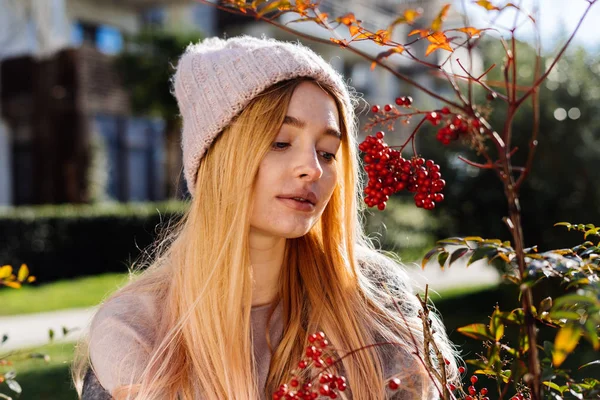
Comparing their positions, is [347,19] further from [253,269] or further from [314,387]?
[253,269]

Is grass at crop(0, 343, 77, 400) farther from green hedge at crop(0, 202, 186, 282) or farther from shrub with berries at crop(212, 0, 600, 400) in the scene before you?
shrub with berries at crop(212, 0, 600, 400)

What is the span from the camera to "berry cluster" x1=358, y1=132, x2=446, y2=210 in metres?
1.48

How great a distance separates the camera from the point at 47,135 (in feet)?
42.9

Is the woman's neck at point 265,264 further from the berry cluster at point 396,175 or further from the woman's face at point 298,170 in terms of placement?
the berry cluster at point 396,175

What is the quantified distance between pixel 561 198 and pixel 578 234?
0.55m

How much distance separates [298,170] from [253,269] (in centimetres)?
46

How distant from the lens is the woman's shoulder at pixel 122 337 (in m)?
2.07

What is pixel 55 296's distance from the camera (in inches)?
352

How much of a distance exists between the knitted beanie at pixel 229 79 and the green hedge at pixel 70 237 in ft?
24.0

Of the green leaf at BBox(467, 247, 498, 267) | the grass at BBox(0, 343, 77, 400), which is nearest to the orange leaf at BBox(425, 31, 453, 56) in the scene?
the green leaf at BBox(467, 247, 498, 267)

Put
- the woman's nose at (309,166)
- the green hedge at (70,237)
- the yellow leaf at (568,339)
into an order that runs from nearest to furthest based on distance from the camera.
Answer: the yellow leaf at (568,339) < the woman's nose at (309,166) < the green hedge at (70,237)

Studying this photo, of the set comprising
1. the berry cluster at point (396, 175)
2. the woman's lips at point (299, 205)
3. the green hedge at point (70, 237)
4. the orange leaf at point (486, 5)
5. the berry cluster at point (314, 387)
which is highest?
the orange leaf at point (486, 5)

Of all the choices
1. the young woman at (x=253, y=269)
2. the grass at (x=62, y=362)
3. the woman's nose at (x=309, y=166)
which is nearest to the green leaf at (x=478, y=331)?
the young woman at (x=253, y=269)

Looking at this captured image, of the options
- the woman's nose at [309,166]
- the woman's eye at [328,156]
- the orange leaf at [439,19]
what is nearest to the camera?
the orange leaf at [439,19]
